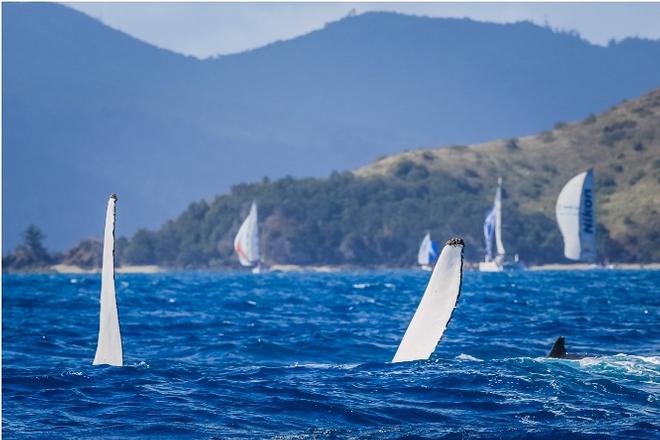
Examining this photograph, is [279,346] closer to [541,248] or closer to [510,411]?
[510,411]

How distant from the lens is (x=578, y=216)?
125438 millimetres

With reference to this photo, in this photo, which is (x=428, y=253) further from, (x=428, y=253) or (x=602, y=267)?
(x=602, y=267)

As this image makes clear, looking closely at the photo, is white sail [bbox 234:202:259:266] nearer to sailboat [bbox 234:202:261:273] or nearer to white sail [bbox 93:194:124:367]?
sailboat [bbox 234:202:261:273]

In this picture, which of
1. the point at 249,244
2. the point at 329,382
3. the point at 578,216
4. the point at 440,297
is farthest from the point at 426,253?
the point at 440,297

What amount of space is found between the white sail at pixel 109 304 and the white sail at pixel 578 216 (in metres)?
106

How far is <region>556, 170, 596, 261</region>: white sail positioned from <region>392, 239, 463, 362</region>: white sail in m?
105

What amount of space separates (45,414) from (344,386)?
567 cm

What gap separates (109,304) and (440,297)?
5.24 meters

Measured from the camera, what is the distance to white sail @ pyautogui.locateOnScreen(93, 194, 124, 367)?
55.4 ft

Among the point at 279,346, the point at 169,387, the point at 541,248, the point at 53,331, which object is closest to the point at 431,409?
the point at 169,387

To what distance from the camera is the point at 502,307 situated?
49531mm

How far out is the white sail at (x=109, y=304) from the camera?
55.4 ft

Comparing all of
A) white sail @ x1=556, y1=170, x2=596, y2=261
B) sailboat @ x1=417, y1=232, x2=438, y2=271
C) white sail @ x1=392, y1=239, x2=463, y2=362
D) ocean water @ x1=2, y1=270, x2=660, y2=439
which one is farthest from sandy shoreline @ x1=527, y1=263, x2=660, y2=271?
white sail @ x1=392, y1=239, x2=463, y2=362

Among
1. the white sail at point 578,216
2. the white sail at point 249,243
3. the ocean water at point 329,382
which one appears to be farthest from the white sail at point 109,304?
the white sail at point 249,243
